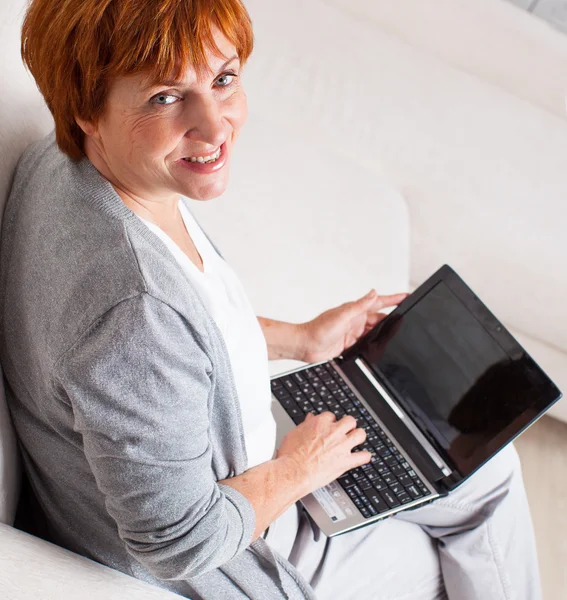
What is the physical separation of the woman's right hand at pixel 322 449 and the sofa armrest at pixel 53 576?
27 centimetres

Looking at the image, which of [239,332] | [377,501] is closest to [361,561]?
[377,501]

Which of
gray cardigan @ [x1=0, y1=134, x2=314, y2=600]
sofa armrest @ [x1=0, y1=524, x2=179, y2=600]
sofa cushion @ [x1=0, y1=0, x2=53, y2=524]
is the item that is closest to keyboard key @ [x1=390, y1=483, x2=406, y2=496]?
gray cardigan @ [x1=0, y1=134, x2=314, y2=600]

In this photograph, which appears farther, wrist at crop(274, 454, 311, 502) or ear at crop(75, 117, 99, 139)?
wrist at crop(274, 454, 311, 502)

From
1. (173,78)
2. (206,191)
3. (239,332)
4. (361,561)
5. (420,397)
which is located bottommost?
(361,561)

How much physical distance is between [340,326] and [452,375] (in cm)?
21

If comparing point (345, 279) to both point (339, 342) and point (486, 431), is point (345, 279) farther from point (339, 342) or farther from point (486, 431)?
point (486, 431)

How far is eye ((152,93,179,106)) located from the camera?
834 mm

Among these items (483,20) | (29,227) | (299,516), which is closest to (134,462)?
(29,227)

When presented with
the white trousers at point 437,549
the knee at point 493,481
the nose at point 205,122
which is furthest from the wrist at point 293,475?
the nose at point 205,122

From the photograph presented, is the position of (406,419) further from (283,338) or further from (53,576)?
(53,576)

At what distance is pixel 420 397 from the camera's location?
1.30m

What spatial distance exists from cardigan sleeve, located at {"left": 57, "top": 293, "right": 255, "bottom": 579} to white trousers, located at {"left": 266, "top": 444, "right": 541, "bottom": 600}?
12.0 inches

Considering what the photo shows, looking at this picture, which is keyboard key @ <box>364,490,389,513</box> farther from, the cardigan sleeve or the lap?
the cardigan sleeve

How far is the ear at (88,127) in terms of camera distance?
858mm
